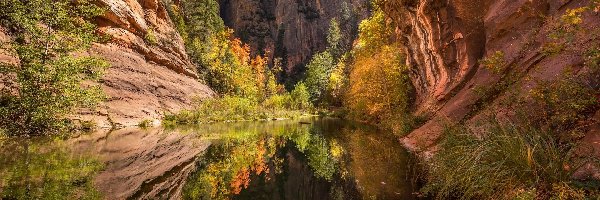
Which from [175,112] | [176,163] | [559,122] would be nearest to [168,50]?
[175,112]

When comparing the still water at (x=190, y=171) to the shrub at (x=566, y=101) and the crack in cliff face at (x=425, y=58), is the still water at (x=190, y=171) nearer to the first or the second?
the shrub at (x=566, y=101)

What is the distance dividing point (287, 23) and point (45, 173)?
103 metres

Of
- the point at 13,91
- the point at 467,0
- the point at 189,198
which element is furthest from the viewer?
the point at 467,0

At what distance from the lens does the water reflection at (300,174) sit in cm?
874

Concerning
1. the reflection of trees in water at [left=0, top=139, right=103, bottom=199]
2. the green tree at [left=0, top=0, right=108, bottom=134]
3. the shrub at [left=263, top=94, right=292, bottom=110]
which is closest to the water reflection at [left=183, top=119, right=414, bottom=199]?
the reflection of trees in water at [left=0, top=139, right=103, bottom=199]

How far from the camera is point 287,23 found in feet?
358

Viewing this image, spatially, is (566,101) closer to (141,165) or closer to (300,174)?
(300,174)

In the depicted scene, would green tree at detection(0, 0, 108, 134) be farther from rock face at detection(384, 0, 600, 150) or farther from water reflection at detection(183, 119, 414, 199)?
rock face at detection(384, 0, 600, 150)

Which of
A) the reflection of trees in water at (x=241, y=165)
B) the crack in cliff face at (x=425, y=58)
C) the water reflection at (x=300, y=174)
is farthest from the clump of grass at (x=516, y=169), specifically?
the crack in cliff face at (x=425, y=58)

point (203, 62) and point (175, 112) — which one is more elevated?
point (203, 62)

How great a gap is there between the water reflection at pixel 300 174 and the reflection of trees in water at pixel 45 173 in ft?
7.04

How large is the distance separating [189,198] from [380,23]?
31.6 metres

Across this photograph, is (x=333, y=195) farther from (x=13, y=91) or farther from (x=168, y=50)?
(x=168, y=50)

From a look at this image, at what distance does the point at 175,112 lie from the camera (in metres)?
33.1
